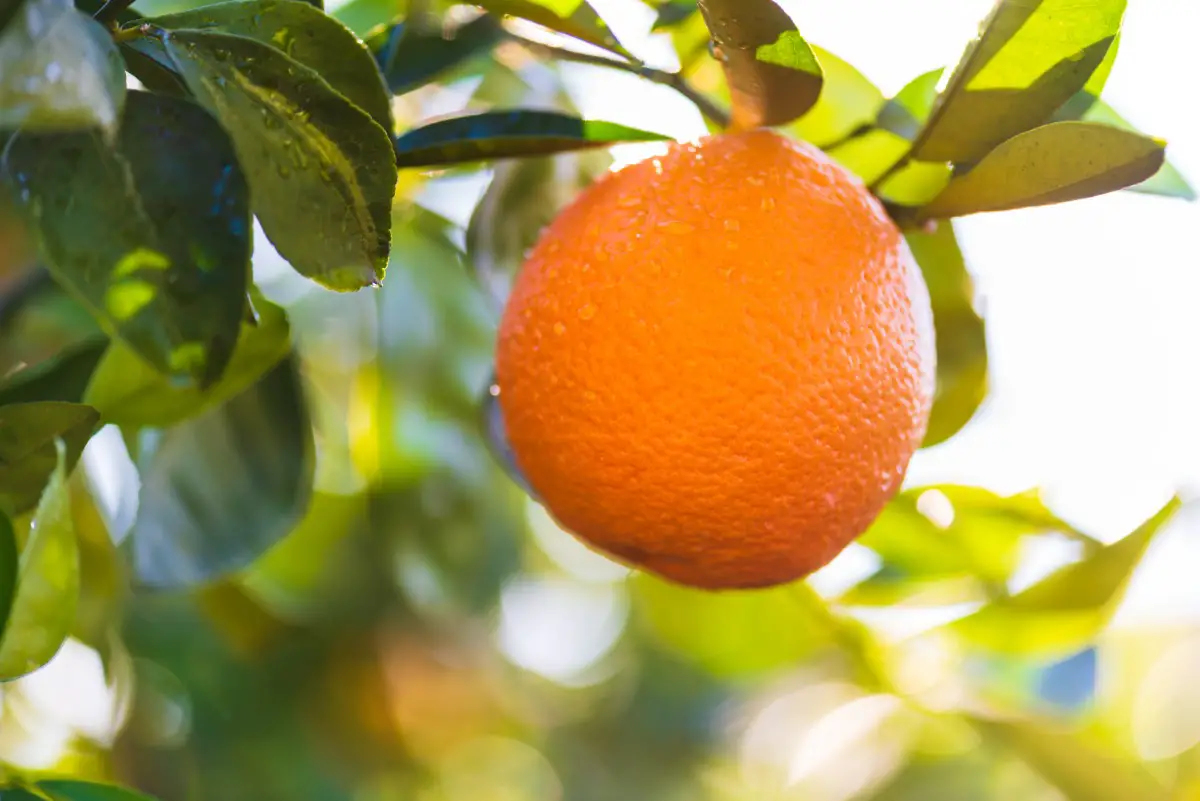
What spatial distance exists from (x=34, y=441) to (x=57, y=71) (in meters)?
0.25

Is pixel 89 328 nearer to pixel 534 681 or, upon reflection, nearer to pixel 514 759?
pixel 534 681

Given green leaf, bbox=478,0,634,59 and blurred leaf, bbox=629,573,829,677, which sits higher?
green leaf, bbox=478,0,634,59

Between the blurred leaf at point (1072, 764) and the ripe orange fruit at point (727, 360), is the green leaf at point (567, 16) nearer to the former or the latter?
the ripe orange fruit at point (727, 360)

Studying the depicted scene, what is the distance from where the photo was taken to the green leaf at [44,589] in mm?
549

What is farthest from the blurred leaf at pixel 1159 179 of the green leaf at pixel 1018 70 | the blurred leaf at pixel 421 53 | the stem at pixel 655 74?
the blurred leaf at pixel 421 53

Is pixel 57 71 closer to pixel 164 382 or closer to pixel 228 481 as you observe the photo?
pixel 164 382

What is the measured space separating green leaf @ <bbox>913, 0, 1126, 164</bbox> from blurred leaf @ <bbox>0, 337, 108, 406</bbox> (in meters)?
0.54

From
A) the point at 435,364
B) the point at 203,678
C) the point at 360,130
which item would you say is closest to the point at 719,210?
the point at 360,130

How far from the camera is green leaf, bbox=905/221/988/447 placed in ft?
2.75

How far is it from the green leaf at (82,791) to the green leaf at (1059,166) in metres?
0.55

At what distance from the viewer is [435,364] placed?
48.9 inches

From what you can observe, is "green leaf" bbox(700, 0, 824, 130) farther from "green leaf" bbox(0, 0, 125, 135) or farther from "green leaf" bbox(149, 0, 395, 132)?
"green leaf" bbox(0, 0, 125, 135)

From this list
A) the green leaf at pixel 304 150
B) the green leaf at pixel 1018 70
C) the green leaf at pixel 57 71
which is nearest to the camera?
the green leaf at pixel 57 71

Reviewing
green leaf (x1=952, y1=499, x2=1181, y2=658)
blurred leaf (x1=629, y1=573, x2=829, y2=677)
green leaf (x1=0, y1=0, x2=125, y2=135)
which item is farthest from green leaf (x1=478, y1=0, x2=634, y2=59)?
blurred leaf (x1=629, y1=573, x2=829, y2=677)
